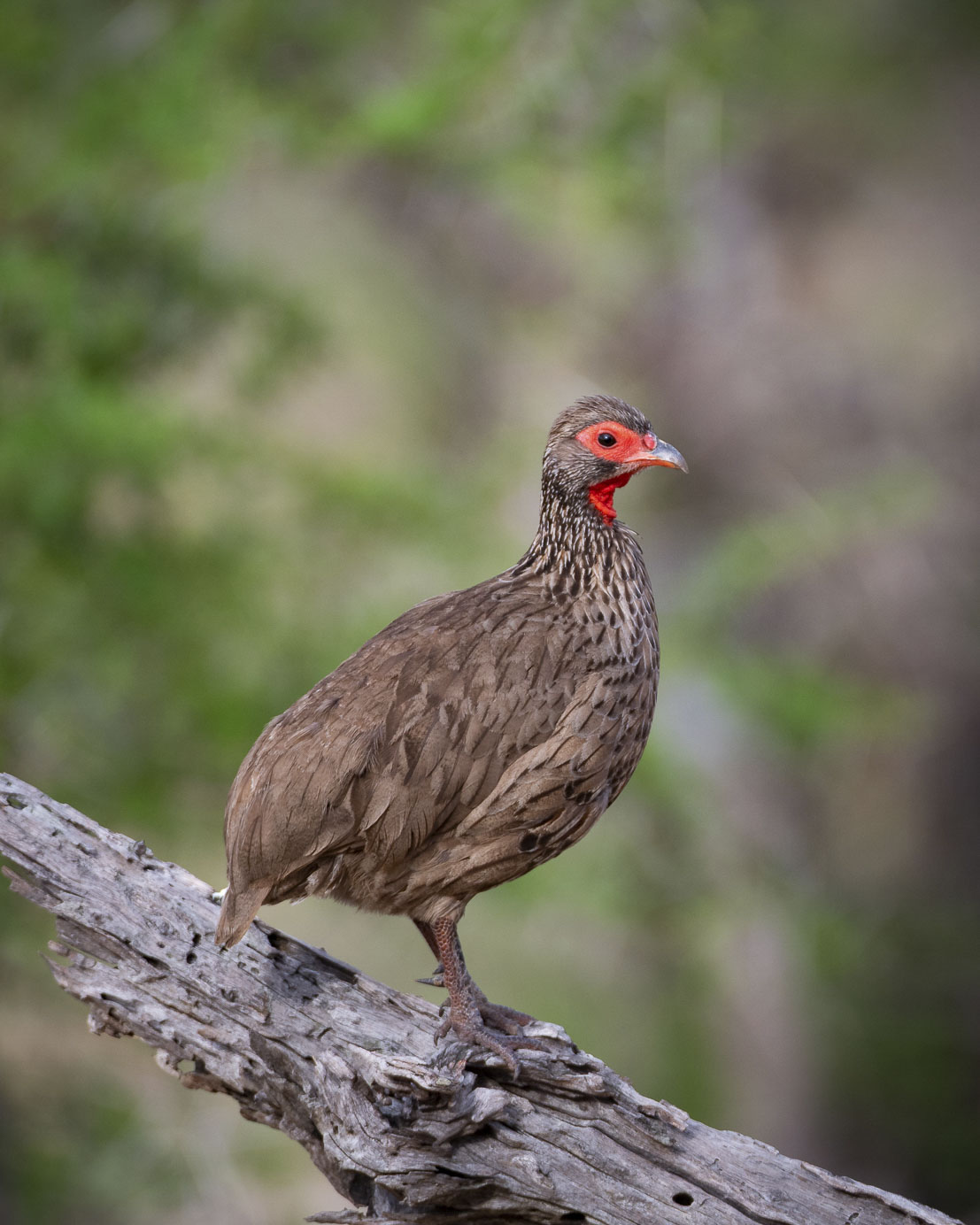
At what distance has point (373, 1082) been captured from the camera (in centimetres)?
362

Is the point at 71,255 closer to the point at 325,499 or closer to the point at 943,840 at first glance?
the point at 325,499

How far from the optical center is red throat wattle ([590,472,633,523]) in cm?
424

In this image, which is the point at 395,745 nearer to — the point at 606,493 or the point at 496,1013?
the point at 496,1013

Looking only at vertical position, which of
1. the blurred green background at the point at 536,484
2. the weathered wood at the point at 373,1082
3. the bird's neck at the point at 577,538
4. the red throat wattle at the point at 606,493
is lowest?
the weathered wood at the point at 373,1082

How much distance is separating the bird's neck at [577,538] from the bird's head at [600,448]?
2 cm

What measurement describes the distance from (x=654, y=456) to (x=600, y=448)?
163mm

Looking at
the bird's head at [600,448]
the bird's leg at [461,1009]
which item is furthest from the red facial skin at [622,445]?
the bird's leg at [461,1009]

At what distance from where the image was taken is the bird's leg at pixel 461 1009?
12.7 ft

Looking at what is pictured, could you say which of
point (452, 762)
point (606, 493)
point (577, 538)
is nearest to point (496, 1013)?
point (452, 762)

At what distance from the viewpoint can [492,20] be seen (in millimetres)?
8523

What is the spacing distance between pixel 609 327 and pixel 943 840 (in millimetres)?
5362

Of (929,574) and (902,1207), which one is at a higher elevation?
(929,574)

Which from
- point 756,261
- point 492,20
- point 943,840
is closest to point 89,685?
point 492,20

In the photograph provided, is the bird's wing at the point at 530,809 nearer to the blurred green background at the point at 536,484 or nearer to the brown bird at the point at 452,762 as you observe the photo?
the brown bird at the point at 452,762
